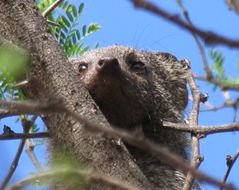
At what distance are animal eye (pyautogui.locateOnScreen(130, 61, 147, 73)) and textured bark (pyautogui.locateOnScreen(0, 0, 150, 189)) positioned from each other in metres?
2.24

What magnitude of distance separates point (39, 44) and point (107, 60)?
1299 millimetres

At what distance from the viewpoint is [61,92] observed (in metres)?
2.40

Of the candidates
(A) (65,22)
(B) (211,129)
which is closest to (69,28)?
(A) (65,22)

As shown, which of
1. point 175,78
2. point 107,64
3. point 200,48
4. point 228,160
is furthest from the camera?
point 175,78

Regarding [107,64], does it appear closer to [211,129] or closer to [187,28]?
[211,129]

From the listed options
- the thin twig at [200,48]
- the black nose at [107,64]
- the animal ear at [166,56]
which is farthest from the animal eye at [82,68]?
the thin twig at [200,48]

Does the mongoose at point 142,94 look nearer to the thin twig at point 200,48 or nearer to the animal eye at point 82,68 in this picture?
the animal eye at point 82,68

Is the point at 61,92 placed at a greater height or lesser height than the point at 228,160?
greater

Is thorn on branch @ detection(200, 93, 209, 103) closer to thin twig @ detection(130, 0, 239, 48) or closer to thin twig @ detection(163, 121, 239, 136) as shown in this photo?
thin twig @ detection(163, 121, 239, 136)

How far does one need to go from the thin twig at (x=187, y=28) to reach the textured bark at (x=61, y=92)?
1.11 m

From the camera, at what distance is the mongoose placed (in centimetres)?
392

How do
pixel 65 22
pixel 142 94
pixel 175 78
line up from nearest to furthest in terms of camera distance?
pixel 65 22 → pixel 142 94 → pixel 175 78

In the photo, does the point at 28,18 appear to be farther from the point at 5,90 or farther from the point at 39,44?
the point at 5,90

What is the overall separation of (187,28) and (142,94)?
3353mm
